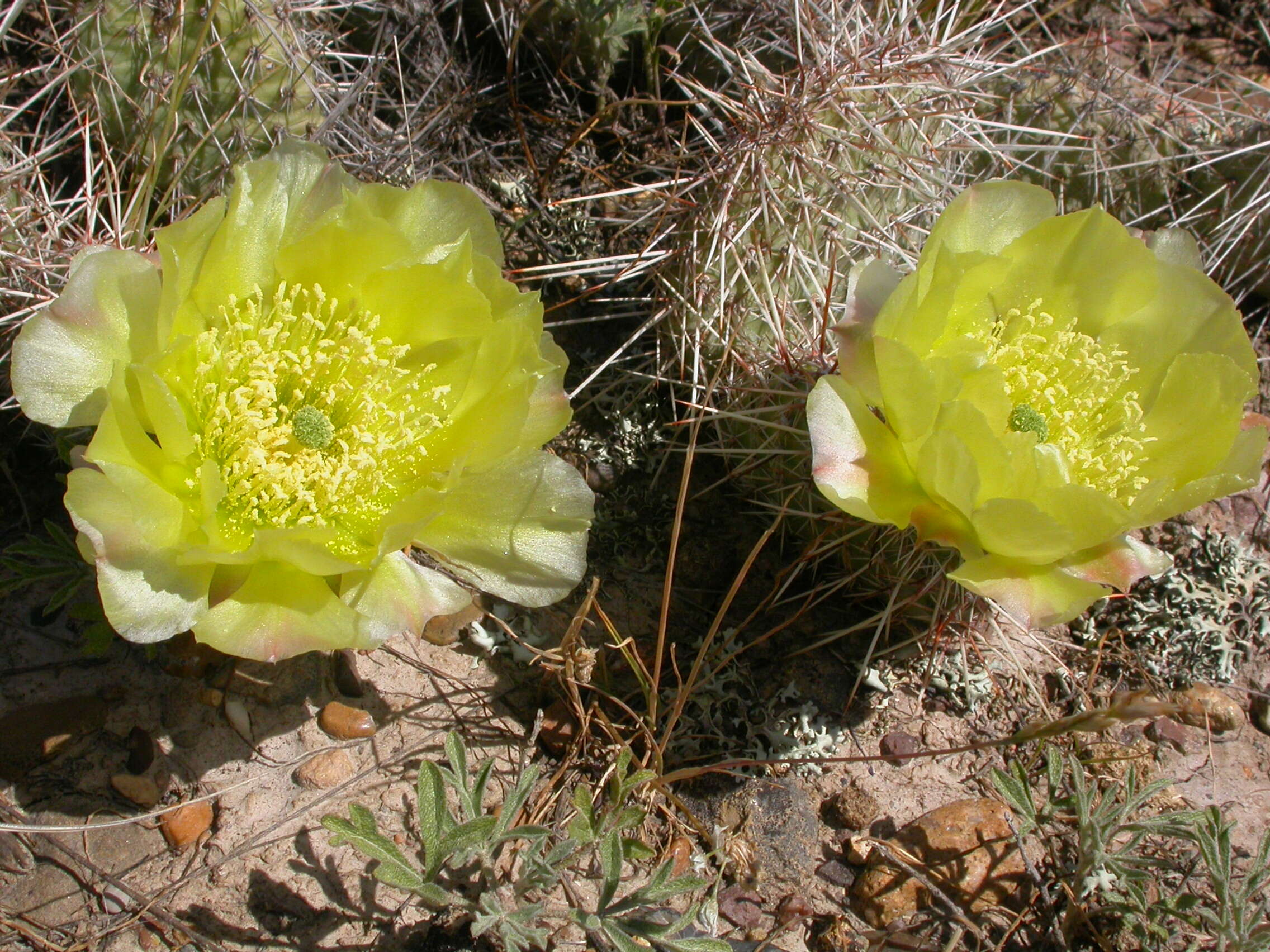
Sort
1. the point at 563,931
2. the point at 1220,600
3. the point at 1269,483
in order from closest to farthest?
the point at 563,931
the point at 1220,600
the point at 1269,483

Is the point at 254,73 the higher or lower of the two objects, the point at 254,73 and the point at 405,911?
the higher

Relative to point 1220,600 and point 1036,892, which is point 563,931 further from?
point 1220,600

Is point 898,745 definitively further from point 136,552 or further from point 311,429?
point 136,552

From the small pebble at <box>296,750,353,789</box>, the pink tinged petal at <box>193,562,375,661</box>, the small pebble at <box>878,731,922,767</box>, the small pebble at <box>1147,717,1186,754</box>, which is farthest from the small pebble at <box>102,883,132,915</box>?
the small pebble at <box>1147,717,1186,754</box>

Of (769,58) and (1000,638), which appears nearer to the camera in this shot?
(1000,638)

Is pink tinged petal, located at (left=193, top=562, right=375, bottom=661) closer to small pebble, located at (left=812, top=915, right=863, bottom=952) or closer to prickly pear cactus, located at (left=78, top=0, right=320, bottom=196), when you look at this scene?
prickly pear cactus, located at (left=78, top=0, right=320, bottom=196)

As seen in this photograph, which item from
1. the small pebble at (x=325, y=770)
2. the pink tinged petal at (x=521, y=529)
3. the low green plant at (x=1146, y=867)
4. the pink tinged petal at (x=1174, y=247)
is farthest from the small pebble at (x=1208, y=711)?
the small pebble at (x=325, y=770)

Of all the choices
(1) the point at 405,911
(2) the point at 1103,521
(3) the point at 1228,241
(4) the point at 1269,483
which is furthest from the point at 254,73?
(4) the point at 1269,483

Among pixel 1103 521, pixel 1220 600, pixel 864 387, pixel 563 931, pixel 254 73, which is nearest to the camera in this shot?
pixel 1103 521
